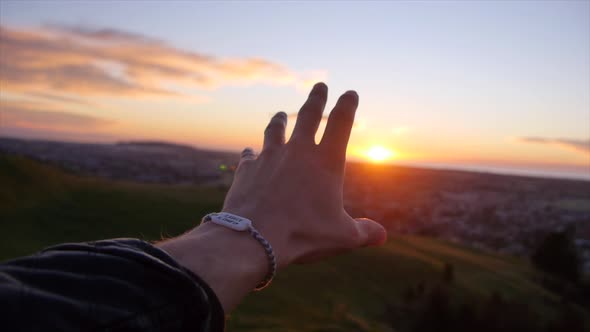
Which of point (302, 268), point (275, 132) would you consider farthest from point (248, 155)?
point (302, 268)

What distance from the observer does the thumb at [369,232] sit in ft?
5.75

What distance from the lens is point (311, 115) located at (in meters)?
1.84

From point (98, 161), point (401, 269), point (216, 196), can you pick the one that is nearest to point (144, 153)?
point (98, 161)

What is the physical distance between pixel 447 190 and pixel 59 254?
6569cm

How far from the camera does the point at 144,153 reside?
62375 millimetres

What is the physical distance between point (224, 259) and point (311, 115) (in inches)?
31.6

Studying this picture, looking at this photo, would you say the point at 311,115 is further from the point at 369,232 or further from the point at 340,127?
the point at 369,232

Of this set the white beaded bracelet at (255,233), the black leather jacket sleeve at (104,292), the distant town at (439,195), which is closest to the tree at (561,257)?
the distant town at (439,195)

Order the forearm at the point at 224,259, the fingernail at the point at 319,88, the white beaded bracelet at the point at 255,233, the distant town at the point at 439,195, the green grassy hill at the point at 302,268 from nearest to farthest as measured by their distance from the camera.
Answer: the forearm at the point at 224,259, the white beaded bracelet at the point at 255,233, the fingernail at the point at 319,88, the green grassy hill at the point at 302,268, the distant town at the point at 439,195

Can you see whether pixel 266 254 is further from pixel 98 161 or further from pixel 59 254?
pixel 98 161

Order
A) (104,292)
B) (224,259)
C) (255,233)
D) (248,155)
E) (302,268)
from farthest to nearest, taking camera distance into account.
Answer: (302,268) < (248,155) < (255,233) < (224,259) < (104,292)

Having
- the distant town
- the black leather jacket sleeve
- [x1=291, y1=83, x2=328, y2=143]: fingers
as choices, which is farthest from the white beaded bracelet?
the distant town

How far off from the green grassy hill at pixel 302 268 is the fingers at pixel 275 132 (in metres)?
8.73

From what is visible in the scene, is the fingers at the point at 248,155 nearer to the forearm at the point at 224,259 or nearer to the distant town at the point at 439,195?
the forearm at the point at 224,259
